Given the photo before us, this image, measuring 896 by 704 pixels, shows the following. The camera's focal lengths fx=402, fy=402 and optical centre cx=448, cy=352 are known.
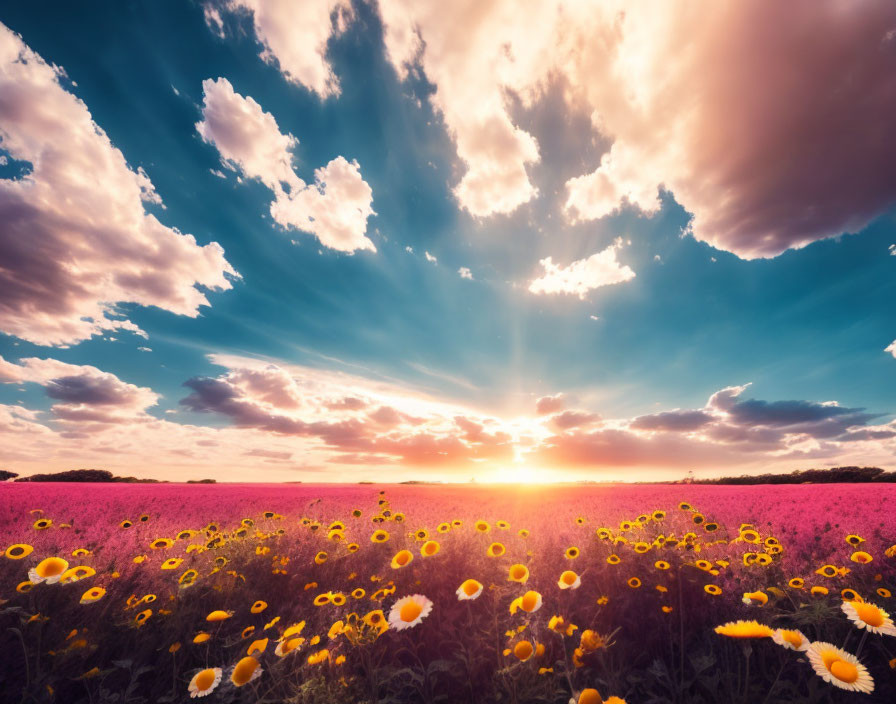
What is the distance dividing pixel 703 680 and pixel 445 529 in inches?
119

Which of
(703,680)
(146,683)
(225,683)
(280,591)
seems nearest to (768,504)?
(703,680)

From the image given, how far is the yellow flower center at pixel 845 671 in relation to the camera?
1.75 meters

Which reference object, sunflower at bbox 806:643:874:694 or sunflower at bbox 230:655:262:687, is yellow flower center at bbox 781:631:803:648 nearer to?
sunflower at bbox 806:643:874:694

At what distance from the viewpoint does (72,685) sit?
3637 mm

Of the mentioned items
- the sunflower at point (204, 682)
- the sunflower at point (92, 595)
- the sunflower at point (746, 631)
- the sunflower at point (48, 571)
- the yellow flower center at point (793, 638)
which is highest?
the sunflower at point (48, 571)

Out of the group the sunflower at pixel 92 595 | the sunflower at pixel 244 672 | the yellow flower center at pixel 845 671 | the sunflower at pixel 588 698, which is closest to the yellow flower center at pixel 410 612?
the sunflower at pixel 244 672

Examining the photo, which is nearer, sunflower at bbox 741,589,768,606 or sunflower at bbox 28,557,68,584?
sunflower at bbox 741,589,768,606

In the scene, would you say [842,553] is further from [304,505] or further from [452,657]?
[304,505]

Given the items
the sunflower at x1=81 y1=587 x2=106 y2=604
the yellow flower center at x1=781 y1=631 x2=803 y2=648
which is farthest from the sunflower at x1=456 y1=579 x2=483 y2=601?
the sunflower at x1=81 y1=587 x2=106 y2=604

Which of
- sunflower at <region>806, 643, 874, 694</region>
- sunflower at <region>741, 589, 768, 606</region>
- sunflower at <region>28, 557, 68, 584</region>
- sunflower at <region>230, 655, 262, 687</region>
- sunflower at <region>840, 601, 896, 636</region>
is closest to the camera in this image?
sunflower at <region>806, 643, 874, 694</region>

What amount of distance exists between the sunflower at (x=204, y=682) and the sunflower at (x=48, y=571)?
1.81m

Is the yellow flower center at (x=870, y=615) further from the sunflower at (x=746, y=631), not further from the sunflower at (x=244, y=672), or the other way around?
the sunflower at (x=244, y=672)

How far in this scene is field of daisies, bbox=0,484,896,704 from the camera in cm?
295

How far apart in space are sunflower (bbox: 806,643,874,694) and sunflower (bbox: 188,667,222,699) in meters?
3.28
